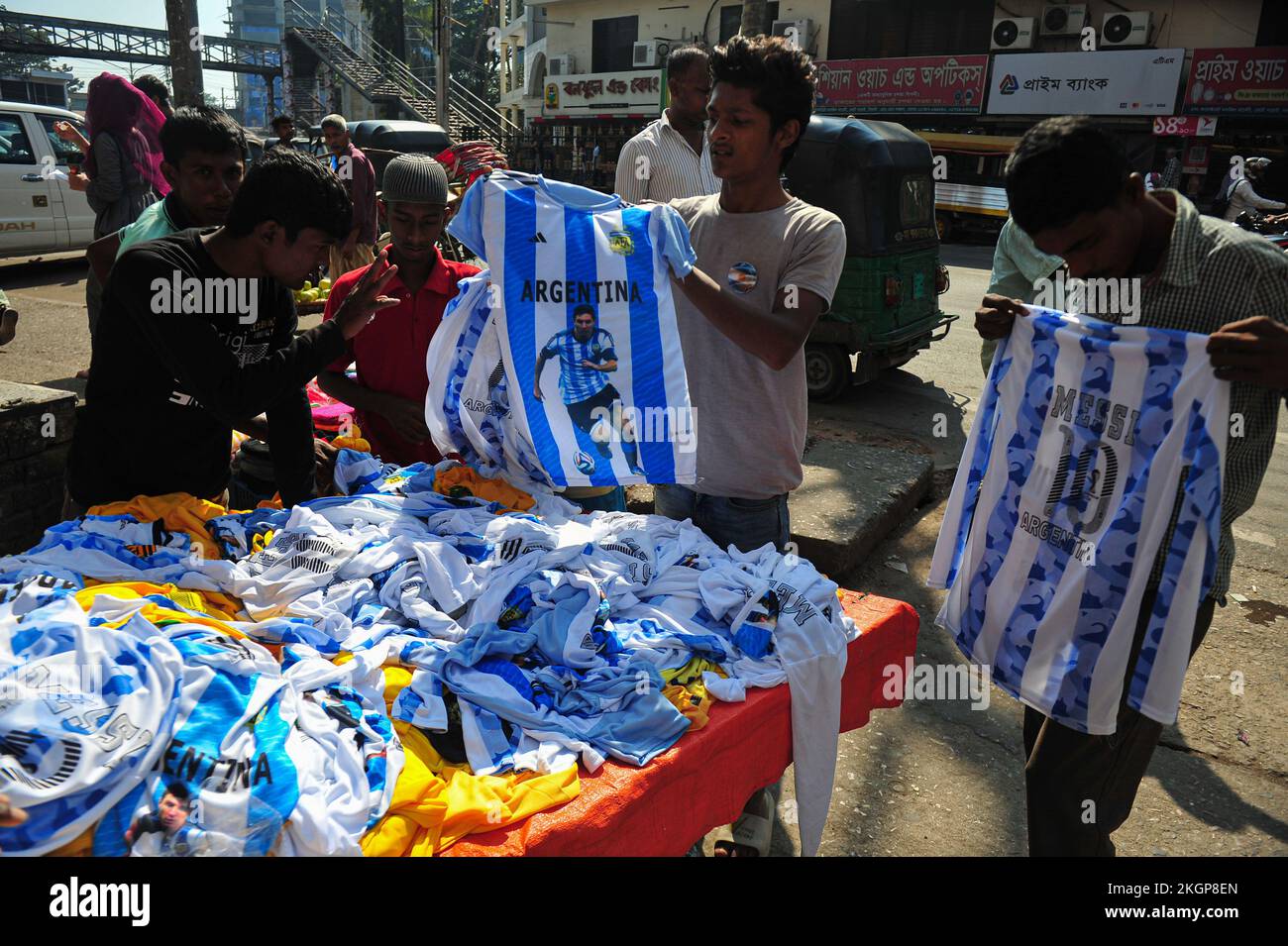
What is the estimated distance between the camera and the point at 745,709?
2199 millimetres

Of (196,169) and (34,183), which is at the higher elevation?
(34,183)

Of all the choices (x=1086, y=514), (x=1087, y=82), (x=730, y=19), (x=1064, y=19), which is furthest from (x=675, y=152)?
(x=730, y=19)

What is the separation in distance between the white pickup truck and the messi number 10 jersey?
1272 cm

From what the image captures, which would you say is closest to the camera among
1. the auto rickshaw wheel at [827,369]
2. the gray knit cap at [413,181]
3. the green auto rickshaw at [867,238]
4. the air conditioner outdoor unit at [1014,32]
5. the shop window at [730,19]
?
the gray knit cap at [413,181]

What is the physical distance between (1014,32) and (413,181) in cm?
2389

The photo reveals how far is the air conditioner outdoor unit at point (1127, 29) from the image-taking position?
68.0 feet

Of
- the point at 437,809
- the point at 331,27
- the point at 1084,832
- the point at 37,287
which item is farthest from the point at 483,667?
the point at 331,27

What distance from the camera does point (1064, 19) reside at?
72.5ft

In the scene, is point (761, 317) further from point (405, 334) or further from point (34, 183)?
point (34, 183)

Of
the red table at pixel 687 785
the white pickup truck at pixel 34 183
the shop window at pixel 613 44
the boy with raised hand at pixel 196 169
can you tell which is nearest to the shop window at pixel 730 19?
the shop window at pixel 613 44

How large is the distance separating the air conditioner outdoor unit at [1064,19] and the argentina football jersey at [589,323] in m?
23.9

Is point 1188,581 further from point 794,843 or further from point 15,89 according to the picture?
point 15,89

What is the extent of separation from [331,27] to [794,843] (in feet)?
147

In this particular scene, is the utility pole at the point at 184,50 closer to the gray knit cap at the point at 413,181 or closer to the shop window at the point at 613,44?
the gray knit cap at the point at 413,181
